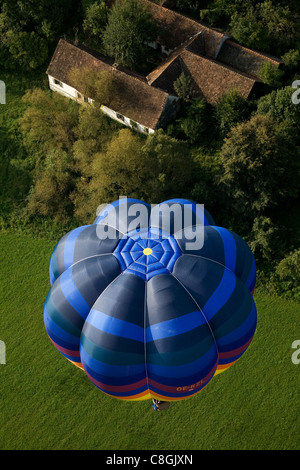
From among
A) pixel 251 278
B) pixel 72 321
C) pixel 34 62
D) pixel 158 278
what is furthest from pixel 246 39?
pixel 72 321

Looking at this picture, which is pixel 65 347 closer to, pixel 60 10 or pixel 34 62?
pixel 34 62

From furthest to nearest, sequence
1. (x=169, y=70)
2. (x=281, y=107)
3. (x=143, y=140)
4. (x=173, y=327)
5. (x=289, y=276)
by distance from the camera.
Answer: (x=143, y=140) < (x=169, y=70) < (x=281, y=107) < (x=289, y=276) < (x=173, y=327)

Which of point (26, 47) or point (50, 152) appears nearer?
point (50, 152)

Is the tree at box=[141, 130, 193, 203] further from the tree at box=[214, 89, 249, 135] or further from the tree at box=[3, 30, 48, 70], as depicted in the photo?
the tree at box=[3, 30, 48, 70]

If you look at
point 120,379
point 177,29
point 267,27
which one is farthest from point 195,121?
point 120,379

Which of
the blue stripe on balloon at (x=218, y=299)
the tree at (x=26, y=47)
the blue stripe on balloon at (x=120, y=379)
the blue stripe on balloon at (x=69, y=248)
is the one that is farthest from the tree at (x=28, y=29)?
the blue stripe on balloon at (x=120, y=379)

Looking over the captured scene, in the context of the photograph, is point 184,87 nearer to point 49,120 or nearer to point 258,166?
point 258,166

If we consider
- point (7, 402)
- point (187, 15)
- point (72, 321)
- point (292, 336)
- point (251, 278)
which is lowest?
point (7, 402)
